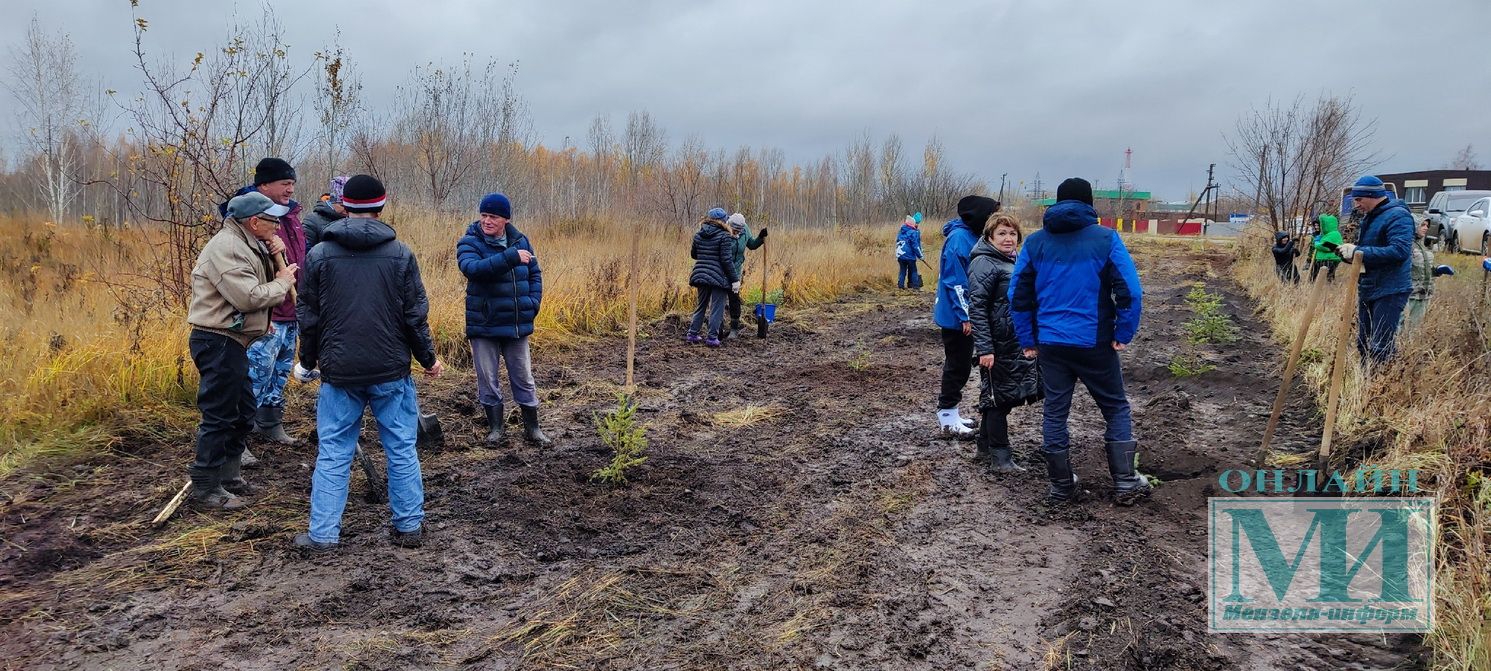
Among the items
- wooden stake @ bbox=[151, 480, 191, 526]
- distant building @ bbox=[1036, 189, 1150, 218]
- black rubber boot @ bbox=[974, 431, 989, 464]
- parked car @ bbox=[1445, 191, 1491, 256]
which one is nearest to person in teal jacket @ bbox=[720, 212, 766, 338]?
black rubber boot @ bbox=[974, 431, 989, 464]

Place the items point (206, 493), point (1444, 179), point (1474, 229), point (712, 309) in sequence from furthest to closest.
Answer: point (1444, 179), point (1474, 229), point (712, 309), point (206, 493)

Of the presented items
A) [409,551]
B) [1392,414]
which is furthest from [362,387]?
[1392,414]

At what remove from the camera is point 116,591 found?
3537 mm

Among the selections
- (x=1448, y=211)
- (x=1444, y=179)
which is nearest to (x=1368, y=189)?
(x=1448, y=211)

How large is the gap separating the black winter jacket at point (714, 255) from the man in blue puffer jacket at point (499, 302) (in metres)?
4.34

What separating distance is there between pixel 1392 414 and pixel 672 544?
4.49 m

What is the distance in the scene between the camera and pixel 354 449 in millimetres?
4078

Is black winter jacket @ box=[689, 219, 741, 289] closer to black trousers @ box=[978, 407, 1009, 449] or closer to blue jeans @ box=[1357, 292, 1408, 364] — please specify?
black trousers @ box=[978, 407, 1009, 449]

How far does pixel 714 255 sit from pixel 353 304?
6.46m

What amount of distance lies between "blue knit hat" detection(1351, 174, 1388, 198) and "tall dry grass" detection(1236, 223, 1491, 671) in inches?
39.5

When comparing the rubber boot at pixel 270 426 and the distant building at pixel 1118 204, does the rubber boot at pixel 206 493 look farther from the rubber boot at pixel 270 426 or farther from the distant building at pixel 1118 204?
the distant building at pixel 1118 204

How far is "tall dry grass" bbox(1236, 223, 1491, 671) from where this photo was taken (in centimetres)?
308

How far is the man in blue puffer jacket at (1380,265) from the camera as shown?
5871 millimetres

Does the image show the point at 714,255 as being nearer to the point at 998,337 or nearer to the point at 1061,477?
the point at 998,337
